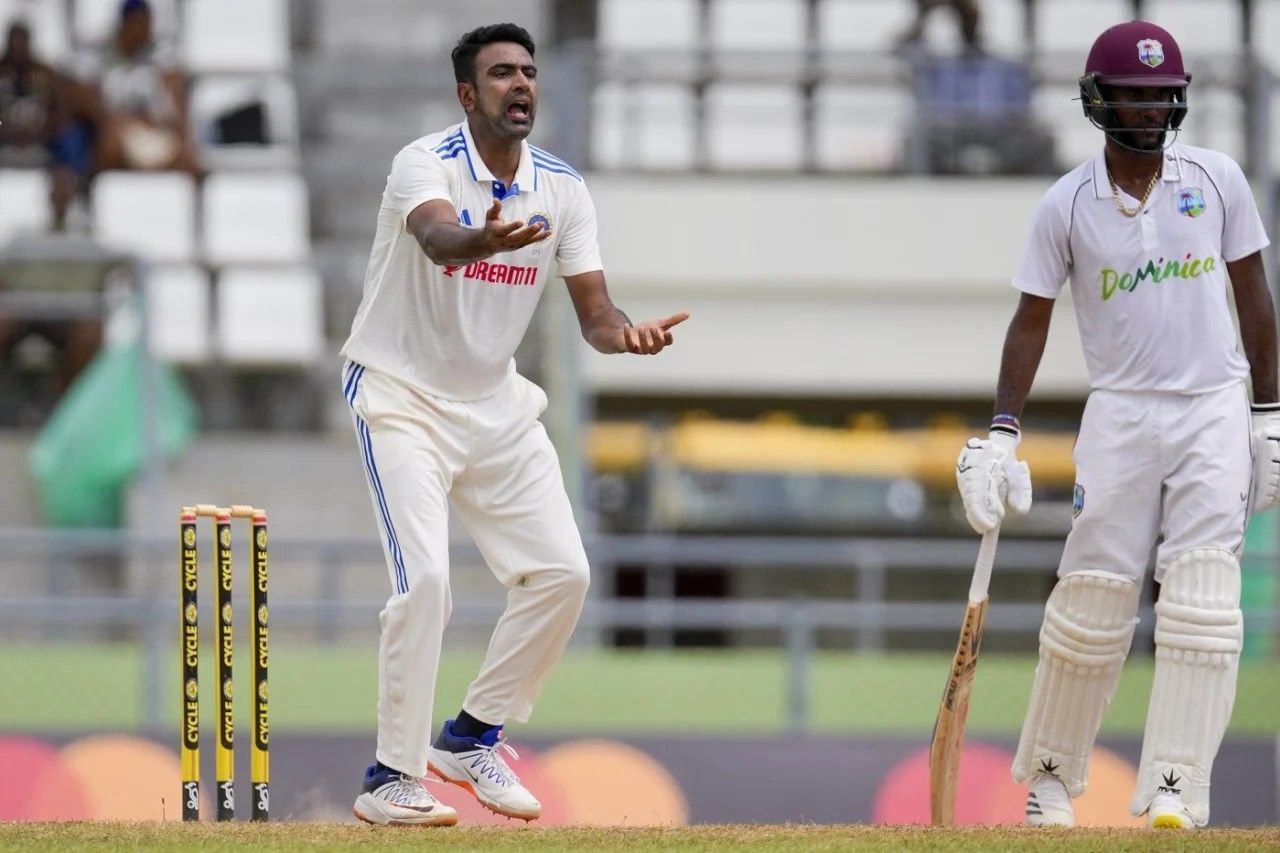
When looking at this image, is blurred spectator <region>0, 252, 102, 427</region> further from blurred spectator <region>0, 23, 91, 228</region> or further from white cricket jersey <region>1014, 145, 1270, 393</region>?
white cricket jersey <region>1014, 145, 1270, 393</region>

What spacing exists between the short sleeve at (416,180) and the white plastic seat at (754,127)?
8097 mm

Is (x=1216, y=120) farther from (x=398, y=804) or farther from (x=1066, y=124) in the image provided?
(x=398, y=804)

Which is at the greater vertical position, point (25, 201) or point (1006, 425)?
point (25, 201)

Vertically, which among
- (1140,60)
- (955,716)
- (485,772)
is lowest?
(485,772)

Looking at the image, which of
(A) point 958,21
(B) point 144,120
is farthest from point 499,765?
(A) point 958,21

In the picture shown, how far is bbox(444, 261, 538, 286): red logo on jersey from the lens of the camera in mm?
5668

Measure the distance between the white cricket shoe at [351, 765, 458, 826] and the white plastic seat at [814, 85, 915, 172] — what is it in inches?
340

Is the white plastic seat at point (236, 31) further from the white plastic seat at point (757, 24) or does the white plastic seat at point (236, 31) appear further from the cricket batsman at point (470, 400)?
the cricket batsman at point (470, 400)

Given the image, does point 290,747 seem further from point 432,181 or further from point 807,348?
point 807,348

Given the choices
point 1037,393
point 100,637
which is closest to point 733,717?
point 100,637

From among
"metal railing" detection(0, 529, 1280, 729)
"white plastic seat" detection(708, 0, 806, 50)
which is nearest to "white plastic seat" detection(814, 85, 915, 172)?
"white plastic seat" detection(708, 0, 806, 50)

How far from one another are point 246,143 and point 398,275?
25.1ft

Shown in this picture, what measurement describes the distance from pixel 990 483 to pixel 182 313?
717 cm

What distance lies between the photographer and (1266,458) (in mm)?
5957
